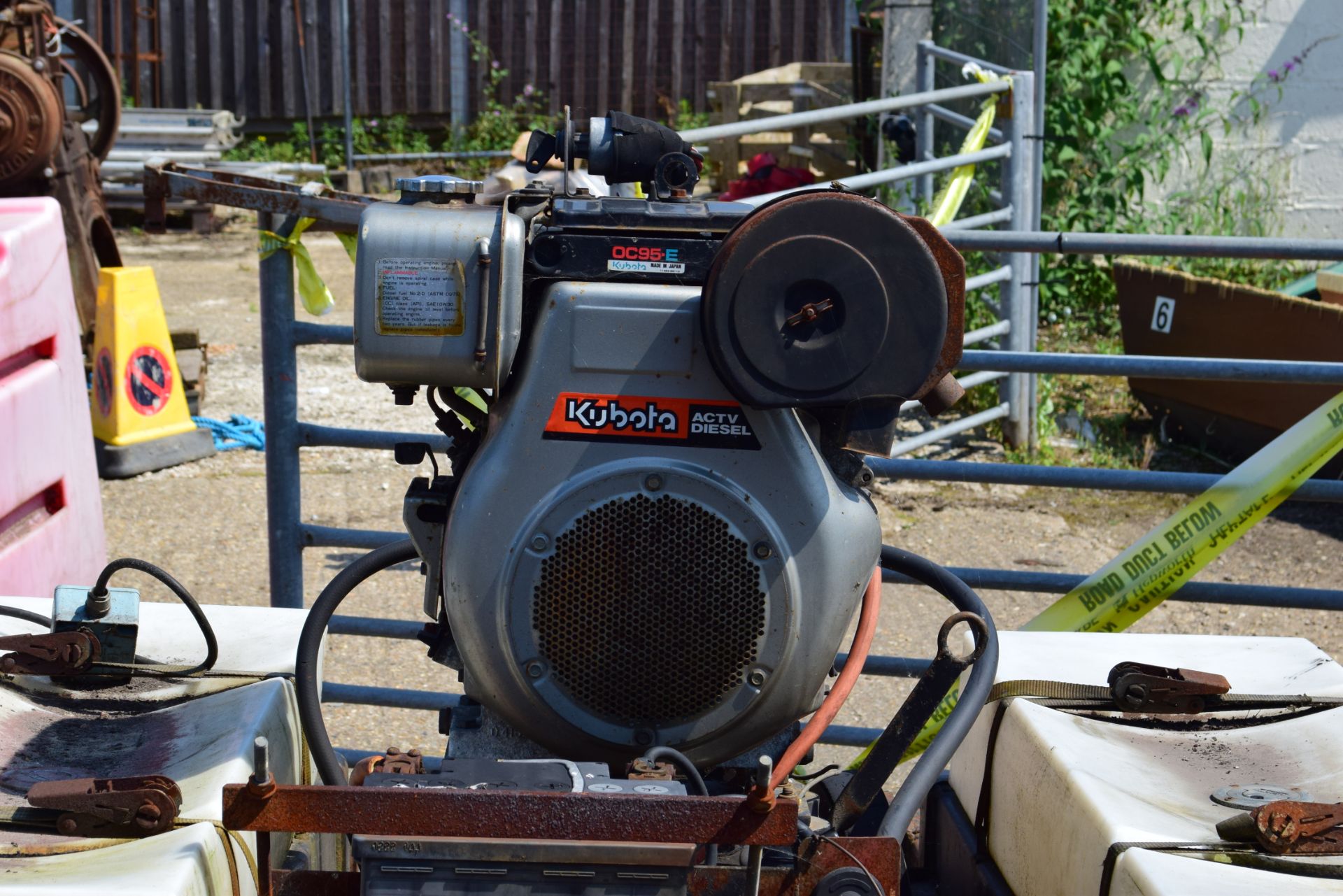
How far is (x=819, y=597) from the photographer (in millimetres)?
1732

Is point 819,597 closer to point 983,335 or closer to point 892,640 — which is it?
point 892,640

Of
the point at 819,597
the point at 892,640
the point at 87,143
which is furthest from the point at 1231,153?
the point at 819,597

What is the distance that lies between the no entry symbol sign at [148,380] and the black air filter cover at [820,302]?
5009 mm

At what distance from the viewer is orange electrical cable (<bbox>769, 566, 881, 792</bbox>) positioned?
1.76 metres

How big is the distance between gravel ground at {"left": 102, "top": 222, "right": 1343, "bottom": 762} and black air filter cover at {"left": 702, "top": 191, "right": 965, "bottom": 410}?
1.96 metres

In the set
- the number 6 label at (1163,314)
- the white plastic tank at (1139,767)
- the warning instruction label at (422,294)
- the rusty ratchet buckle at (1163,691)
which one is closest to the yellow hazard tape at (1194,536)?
the white plastic tank at (1139,767)

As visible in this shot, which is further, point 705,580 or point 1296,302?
point 1296,302

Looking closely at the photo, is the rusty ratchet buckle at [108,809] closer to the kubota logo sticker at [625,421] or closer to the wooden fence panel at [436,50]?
the kubota logo sticker at [625,421]

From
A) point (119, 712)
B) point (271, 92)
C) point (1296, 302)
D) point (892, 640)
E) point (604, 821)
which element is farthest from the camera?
point (271, 92)

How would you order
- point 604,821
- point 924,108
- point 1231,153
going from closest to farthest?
point 604,821 → point 924,108 → point 1231,153

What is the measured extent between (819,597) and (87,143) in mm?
6805

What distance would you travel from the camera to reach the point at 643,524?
170 centimetres

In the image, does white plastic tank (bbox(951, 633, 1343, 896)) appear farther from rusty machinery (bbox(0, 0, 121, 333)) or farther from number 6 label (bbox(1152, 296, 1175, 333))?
rusty machinery (bbox(0, 0, 121, 333))

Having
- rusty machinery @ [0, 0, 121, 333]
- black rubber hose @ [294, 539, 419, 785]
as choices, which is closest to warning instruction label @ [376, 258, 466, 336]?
black rubber hose @ [294, 539, 419, 785]
